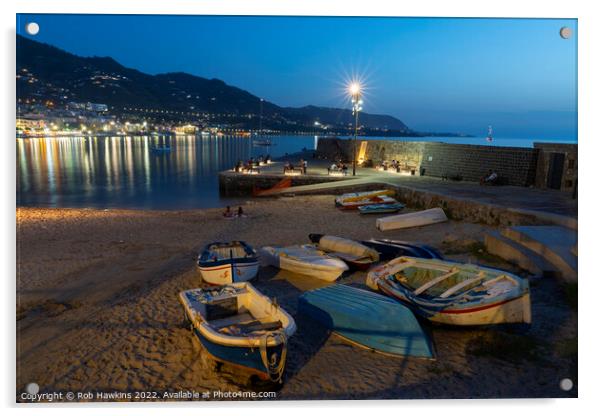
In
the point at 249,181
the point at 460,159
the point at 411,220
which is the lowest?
the point at 411,220

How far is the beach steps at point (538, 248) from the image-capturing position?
6910 mm

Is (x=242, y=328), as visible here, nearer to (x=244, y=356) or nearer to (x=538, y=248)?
(x=244, y=356)

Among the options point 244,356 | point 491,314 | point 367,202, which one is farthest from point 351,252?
point 367,202

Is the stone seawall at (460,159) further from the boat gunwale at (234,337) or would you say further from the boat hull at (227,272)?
the boat gunwale at (234,337)

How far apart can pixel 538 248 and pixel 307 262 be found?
4668 mm

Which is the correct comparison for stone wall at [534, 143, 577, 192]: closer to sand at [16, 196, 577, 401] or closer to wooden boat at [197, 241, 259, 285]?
sand at [16, 196, 577, 401]

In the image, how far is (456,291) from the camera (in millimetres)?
6316

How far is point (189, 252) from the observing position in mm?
11500

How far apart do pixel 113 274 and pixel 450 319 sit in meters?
7.70

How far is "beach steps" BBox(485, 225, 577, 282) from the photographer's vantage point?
6910mm

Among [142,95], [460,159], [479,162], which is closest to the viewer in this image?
[479,162]

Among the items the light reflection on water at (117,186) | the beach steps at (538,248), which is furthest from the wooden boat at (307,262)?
the light reflection on water at (117,186)

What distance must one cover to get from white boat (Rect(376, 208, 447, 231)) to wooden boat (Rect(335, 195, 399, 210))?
299cm

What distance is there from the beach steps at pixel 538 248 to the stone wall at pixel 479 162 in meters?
9.96
